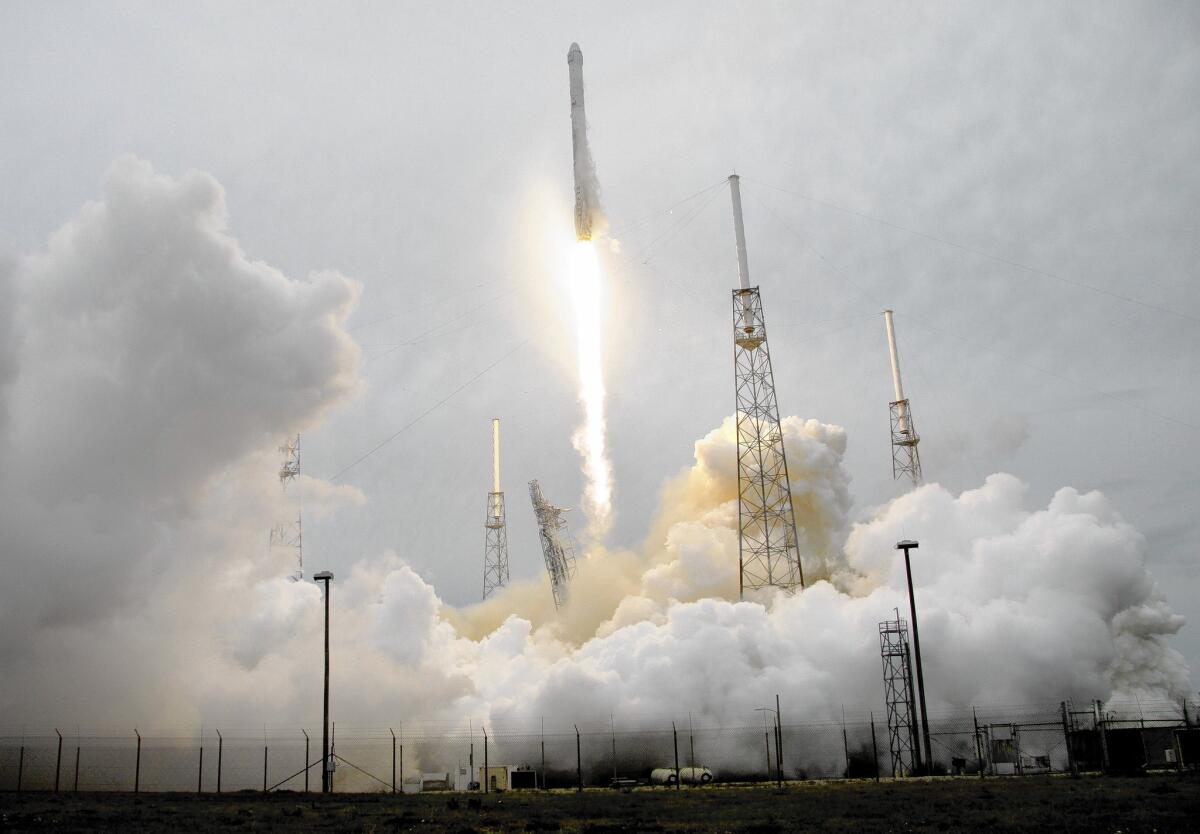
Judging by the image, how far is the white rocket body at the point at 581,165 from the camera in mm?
66750

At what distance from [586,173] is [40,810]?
4403 cm

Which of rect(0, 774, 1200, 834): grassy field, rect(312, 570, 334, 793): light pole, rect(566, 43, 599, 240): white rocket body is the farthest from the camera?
rect(566, 43, 599, 240): white rocket body

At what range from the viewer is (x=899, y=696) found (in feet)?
213

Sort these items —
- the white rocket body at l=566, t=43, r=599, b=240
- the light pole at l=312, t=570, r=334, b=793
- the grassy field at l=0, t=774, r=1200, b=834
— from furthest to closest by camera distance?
1. the white rocket body at l=566, t=43, r=599, b=240
2. the light pole at l=312, t=570, r=334, b=793
3. the grassy field at l=0, t=774, r=1200, b=834

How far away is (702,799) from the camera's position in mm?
43875

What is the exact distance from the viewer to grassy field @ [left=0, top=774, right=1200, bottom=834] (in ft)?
106

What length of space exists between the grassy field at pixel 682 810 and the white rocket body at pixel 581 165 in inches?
1294

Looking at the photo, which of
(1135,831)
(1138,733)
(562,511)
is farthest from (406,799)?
(562,511)

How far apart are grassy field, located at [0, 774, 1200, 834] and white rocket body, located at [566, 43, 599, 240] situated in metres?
32.9

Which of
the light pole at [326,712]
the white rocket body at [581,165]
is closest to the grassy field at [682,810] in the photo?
the light pole at [326,712]

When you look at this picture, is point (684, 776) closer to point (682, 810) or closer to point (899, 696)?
point (899, 696)

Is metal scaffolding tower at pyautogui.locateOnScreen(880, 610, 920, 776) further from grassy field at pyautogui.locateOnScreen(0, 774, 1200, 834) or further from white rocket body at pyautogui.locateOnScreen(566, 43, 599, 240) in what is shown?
white rocket body at pyautogui.locateOnScreen(566, 43, 599, 240)

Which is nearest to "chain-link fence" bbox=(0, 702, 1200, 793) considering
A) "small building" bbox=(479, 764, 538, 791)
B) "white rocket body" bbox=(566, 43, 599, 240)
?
"small building" bbox=(479, 764, 538, 791)

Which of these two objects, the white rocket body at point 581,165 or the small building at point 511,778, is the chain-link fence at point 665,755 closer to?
the small building at point 511,778
